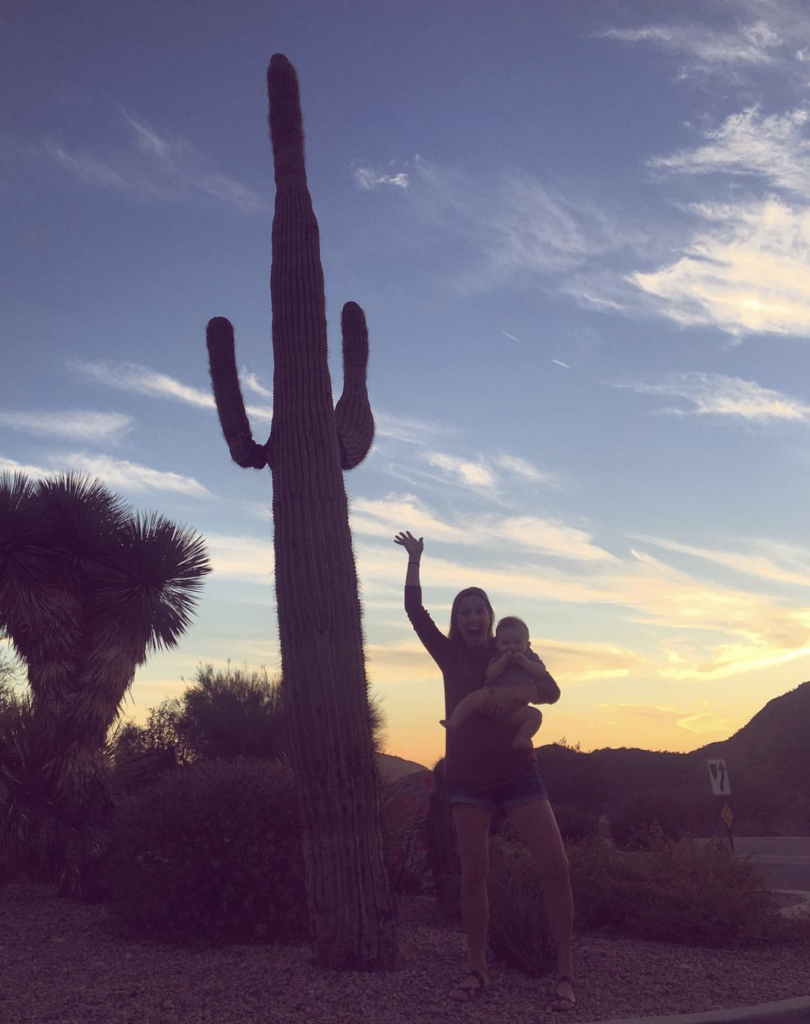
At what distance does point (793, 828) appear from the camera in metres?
25.4

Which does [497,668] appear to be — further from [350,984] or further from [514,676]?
[350,984]

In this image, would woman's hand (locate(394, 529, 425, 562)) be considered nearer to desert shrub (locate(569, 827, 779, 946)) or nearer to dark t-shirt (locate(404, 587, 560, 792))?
dark t-shirt (locate(404, 587, 560, 792))

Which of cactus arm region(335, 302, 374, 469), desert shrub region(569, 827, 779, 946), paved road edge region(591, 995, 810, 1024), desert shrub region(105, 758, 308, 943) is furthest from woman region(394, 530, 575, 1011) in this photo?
cactus arm region(335, 302, 374, 469)

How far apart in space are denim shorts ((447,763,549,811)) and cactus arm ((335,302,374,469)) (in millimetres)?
2944

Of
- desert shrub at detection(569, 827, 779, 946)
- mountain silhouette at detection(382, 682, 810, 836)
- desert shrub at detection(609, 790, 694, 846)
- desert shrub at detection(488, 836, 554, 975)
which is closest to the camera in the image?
desert shrub at detection(488, 836, 554, 975)

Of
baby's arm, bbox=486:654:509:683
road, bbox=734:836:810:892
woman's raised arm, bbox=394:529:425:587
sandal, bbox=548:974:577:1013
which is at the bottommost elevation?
road, bbox=734:836:810:892

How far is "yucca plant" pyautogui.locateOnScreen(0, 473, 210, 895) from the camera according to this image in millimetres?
10781

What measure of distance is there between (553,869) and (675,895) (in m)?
2.66

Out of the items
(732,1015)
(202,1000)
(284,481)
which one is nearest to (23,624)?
(284,481)

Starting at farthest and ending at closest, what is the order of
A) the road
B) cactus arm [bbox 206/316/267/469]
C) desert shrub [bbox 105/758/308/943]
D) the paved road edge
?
1. the road
2. cactus arm [bbox 206/316/267/469]
3. desert shrub [bbox 105/758/308/943]
4. the paved road edge

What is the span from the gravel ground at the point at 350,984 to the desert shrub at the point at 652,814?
1571cm

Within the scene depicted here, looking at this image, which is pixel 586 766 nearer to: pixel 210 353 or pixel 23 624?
pixel 23 624

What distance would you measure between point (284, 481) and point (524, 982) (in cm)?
343

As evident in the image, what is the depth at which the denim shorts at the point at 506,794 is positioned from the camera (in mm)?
5172
